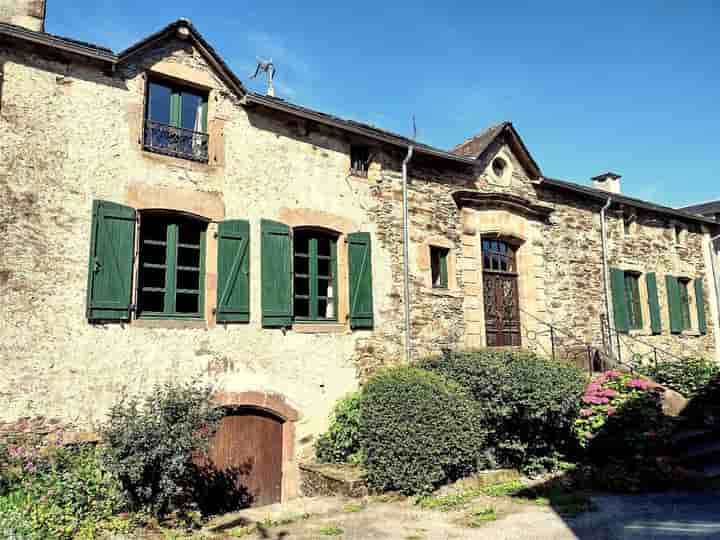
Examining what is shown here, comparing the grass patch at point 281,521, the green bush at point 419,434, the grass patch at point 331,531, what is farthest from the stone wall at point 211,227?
the grass patch at point 331,531

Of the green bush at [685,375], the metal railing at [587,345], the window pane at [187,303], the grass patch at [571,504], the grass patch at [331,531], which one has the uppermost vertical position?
the window pane at [187,303]

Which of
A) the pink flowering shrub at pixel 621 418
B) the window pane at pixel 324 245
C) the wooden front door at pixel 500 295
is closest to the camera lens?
the pink flowering shrub at pixel 621 418

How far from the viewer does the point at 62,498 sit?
5.80 m

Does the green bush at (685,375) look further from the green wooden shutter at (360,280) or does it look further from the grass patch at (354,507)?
the grass patch at (354,507)

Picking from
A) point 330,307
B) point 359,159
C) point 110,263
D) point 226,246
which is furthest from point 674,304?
point 110,263

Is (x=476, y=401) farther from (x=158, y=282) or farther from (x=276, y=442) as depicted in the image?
(x=158, y=282)

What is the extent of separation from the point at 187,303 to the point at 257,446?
222cm

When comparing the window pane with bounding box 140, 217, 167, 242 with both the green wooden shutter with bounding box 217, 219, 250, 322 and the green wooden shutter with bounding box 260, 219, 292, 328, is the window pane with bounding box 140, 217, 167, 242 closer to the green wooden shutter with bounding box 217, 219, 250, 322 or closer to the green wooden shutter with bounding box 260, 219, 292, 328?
the green wooden shutter with bounding box 217, 219, 250, 322

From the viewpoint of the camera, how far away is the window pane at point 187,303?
298 inches

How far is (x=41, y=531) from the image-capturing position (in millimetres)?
5336

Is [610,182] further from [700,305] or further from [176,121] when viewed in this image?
[176,121]

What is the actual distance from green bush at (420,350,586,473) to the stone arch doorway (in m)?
2.60

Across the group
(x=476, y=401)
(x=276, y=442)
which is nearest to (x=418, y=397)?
(x=476, y=401)

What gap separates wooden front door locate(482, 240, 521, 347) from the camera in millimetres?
11055
